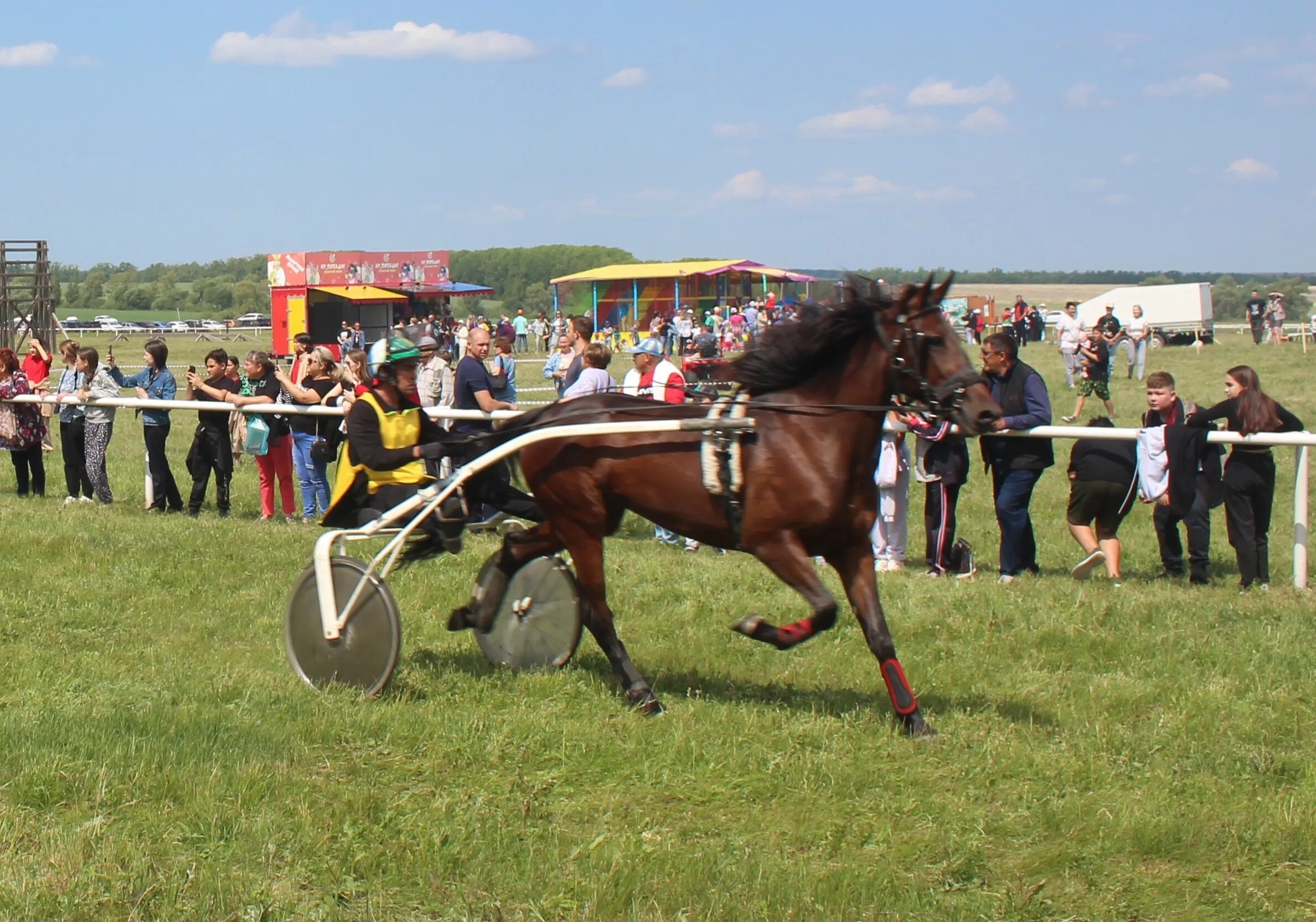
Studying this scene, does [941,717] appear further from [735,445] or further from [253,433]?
[253,433]

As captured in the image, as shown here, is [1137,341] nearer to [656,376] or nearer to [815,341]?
[656,376]

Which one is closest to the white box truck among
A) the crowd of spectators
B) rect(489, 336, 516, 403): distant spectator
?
rect(489, 336, 516, 403): distant spectator

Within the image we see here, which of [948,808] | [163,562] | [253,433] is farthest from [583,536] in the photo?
[253,433]

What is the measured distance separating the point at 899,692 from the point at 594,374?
250 inches

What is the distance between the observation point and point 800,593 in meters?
6.47

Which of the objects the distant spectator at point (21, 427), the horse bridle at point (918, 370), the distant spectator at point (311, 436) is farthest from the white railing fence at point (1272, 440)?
the distant spectator at point (21, 427)

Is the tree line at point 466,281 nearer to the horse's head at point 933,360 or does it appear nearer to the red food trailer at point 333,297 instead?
the red food trailer at point 333,297

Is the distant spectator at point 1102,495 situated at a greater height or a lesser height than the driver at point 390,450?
lesser

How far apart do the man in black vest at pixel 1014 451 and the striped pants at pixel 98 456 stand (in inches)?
345

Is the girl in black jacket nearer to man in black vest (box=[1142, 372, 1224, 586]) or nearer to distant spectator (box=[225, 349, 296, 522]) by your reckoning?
man in black vest (box=[1142, 372, 1224, 586])

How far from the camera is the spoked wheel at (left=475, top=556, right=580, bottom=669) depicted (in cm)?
765

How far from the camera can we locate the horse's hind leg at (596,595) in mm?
7238

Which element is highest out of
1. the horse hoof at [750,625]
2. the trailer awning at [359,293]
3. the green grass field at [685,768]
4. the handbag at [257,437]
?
the trailer awning at [359,293]

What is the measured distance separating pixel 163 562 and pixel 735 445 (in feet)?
18.1
